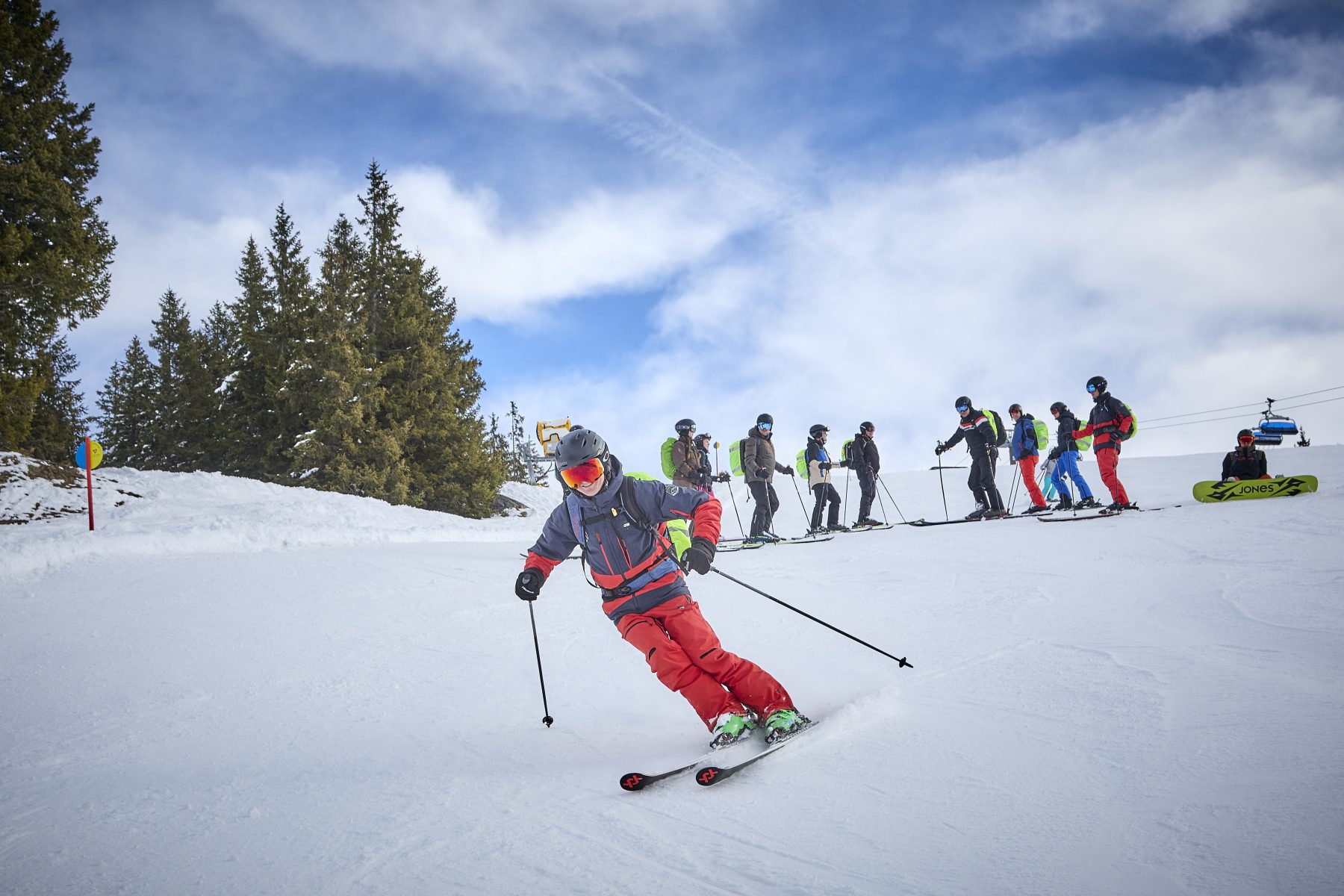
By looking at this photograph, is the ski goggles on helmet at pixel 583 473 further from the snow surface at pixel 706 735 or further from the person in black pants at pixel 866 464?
the person in black pants at pixel 866 464

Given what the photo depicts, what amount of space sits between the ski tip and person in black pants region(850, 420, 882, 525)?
36.7 ft

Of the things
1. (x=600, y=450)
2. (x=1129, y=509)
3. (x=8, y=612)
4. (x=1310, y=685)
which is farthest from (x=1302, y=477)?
(x=8, y=612)

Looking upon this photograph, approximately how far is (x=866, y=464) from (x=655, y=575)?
10733mm

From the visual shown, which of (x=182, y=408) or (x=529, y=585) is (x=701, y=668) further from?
(x=182, y=408)

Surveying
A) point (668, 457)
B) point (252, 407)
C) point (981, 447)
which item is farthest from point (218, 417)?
point (981, 447)

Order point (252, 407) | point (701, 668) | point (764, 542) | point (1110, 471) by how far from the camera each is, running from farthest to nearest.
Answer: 1. point (252, 407)
2. point (764, 542)
3. point (1110, 471)
4. point (701, 668)

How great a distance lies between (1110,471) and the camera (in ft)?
36.1

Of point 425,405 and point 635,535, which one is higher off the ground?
point 425,405

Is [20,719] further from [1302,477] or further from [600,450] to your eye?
[1302,477]

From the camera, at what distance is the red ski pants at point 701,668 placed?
11.9 ft

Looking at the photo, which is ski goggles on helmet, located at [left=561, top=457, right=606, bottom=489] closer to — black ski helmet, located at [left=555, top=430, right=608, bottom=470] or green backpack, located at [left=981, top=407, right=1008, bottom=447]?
black ski helmet, located at [left=555, top=430, right=608, bottom=470]

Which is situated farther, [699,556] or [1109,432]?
[1109,432]

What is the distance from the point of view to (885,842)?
240cm

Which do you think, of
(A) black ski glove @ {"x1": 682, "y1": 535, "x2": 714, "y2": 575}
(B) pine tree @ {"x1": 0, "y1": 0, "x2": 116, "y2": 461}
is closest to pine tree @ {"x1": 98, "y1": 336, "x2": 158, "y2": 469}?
(B) pine tree @ {"x1": 0, "y1": 0, "x2": 116, "y2": 461}
